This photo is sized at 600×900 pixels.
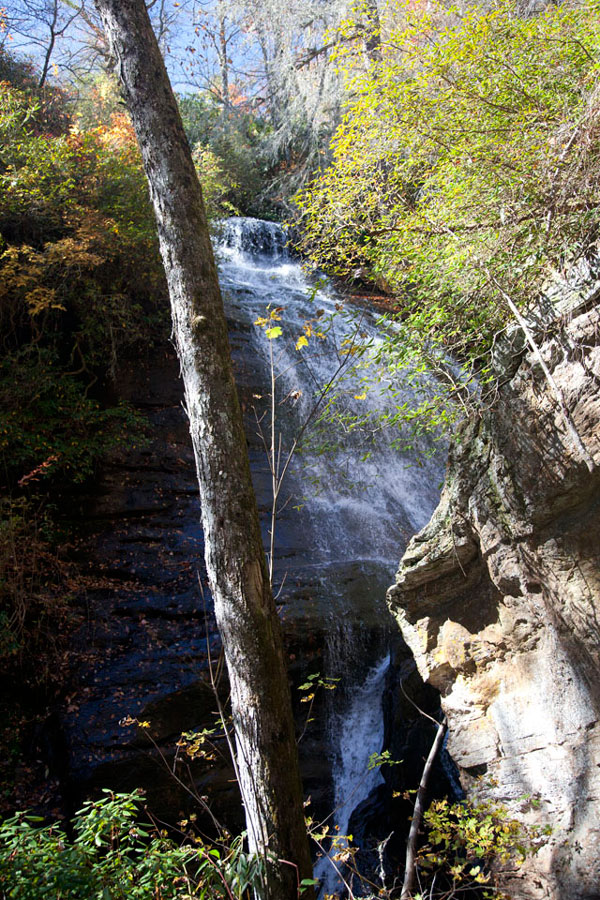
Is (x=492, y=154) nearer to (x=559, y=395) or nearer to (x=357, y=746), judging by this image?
(x=559, y=395)

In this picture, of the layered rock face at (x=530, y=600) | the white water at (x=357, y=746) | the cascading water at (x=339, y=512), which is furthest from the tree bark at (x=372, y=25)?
the white water at (x=357, y=746)

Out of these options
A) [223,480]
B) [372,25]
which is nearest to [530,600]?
[223,480]

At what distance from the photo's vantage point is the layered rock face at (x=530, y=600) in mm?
3699

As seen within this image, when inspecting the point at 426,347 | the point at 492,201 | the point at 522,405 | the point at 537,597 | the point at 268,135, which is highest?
the point at 268,135

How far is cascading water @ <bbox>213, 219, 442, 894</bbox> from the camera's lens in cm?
557

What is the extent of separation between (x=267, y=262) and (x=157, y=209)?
10.1 metres

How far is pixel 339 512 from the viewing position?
7.87 metres

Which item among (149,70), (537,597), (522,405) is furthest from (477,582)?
(149,70)

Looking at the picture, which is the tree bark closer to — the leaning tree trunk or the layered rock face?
the leaning tree trunk

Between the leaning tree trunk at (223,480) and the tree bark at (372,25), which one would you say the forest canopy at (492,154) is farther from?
the leaning tree trunk at (223,480)

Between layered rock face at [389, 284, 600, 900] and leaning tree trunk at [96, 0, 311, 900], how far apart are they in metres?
2.24

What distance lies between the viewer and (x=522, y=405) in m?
4.04

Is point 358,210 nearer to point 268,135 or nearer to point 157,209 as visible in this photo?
point 157,209

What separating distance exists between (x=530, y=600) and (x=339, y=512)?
3.87 meters
